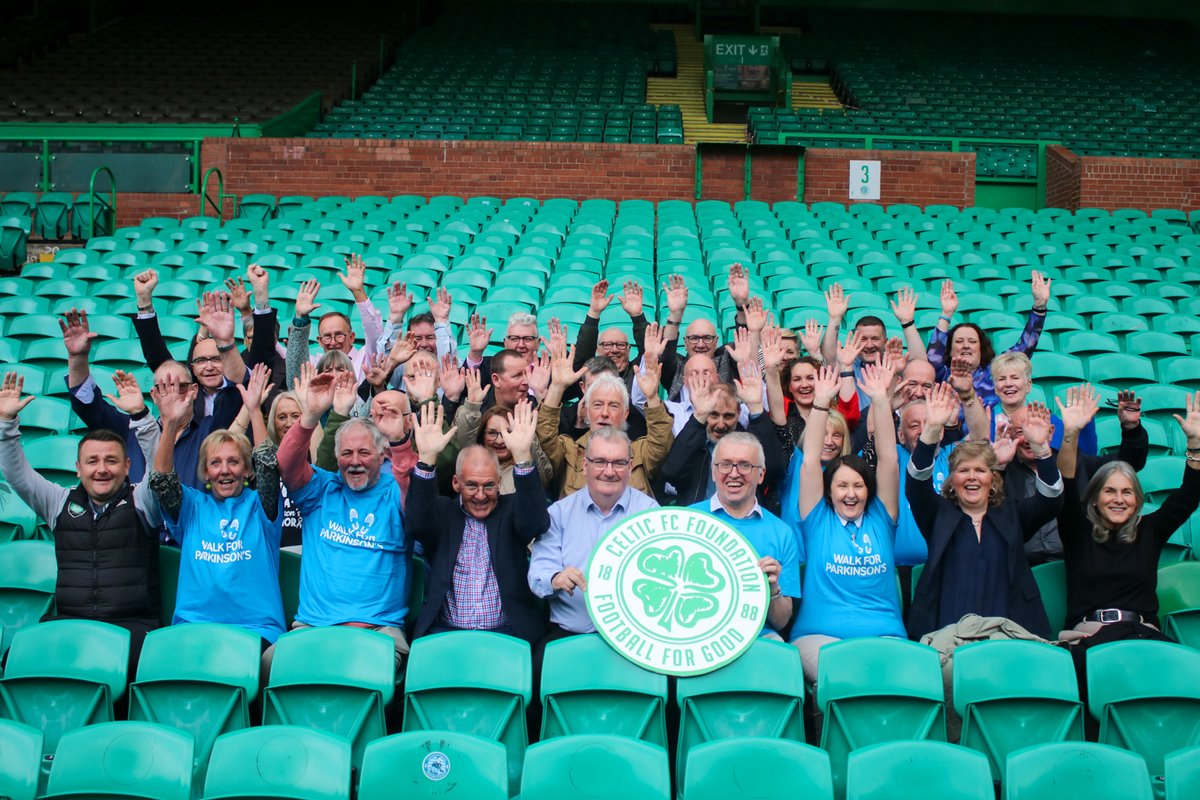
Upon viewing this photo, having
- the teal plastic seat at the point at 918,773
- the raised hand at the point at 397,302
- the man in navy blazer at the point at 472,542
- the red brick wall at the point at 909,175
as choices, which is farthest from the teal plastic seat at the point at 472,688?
the red brick wall at the point at 909,175

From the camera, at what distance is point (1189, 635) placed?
15.9 ft

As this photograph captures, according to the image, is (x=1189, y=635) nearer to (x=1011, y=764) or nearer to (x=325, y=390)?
(x=1011, y=764)

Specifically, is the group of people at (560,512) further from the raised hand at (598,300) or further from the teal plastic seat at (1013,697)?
the raised hand at (598,300)

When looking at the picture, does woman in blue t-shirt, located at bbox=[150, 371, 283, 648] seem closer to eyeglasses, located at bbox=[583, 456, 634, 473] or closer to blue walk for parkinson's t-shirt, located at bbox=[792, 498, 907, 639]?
eyeglasses, located at bbox=[583, 456, 634, 473]

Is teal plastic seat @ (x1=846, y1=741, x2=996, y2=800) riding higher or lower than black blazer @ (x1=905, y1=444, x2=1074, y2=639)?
lower

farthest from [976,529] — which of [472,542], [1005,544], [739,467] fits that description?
[472,542]

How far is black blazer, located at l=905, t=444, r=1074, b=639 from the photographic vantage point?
4.61 meters

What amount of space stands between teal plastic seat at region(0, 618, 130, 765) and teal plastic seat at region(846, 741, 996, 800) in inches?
104

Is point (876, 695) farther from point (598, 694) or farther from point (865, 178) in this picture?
point (865, 178)

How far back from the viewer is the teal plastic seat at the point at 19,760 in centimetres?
375

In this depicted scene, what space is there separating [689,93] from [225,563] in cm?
1652

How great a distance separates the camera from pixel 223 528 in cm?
465

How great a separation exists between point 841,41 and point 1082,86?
4612 mm

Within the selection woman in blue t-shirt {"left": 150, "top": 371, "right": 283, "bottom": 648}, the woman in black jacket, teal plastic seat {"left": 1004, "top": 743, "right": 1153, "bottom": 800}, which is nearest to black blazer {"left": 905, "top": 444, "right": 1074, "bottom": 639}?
the woman in black jacket
